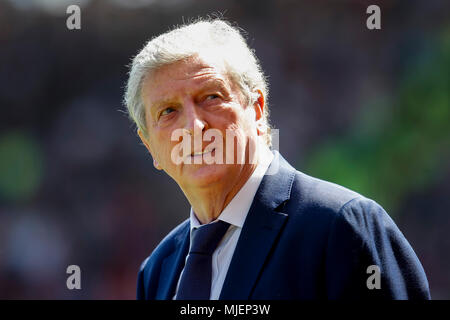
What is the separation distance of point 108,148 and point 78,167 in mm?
338

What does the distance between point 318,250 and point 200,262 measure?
14.0 inches

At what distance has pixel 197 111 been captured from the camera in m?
1.58

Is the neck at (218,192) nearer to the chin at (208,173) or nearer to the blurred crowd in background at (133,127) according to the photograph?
the chin at (208,173)

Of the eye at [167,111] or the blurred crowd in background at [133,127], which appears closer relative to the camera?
the eye at [167,111]

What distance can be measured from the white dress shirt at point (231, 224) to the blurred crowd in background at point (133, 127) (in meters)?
3.83

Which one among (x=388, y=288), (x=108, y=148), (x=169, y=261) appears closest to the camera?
(x=388, y=288)

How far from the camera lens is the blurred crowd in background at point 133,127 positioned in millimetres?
5379

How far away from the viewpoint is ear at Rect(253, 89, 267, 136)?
1.74 metres

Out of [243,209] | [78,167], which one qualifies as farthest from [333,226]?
[78,167]

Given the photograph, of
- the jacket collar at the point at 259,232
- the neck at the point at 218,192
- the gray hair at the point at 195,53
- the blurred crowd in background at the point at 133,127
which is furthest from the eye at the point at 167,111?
the blurred crowd in background at the point at 133,127

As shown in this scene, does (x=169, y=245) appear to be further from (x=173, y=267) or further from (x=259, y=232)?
(x=259, y=232)

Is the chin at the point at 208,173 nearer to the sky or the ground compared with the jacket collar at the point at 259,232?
nearer to the sky
